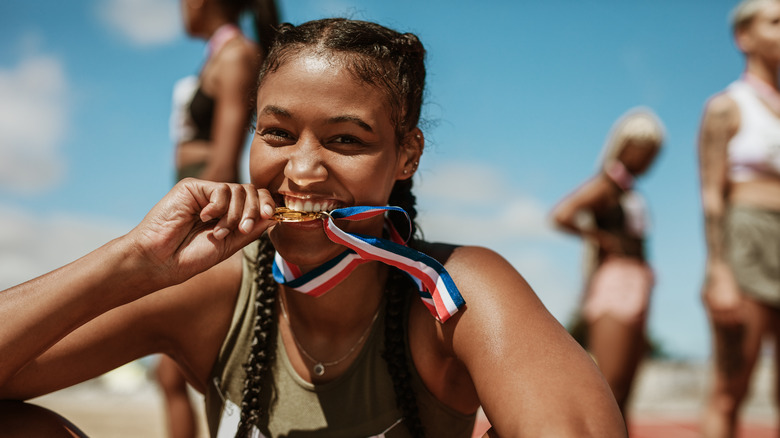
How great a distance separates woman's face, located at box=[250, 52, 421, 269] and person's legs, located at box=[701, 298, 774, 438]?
266cm

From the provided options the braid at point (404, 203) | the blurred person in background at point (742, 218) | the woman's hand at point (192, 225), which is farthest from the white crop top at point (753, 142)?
the woman's hand at point (192, 225)

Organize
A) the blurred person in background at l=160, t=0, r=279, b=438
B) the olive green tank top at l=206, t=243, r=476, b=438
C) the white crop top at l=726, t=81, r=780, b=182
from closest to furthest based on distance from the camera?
1. the olive green tank top at l=206, t=243, r=476, b=438
2. the blurred person in background at l=160, t=0, r=279, b=438
3. the white crop top at l=726, t=81, r=780, b=182

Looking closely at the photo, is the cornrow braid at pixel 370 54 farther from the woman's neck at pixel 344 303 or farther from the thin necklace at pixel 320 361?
the thin necklace at pixel 320 361

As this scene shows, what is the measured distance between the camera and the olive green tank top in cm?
190

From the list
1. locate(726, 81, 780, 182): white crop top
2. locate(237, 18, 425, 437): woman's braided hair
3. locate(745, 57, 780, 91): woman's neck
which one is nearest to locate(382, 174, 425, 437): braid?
locate(237, 18, 425, 437): woman's braided hair

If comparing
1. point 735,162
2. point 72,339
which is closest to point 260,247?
point 72,339

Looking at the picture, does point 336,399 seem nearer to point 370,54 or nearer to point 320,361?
point 320,361

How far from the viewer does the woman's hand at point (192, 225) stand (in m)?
1.66

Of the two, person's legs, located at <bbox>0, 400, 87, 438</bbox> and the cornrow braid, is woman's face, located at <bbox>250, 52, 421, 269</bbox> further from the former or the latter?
person's legs, located at <bbox>0, 400, 87, 438</bbox>

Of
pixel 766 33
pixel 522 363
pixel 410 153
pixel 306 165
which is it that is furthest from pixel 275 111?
pixel 766 33

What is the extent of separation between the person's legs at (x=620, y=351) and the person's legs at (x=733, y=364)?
0.48m

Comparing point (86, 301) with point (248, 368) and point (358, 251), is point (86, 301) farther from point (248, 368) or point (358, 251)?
point (358, 251)

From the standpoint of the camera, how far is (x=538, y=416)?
145cm

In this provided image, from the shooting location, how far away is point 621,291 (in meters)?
4.20
